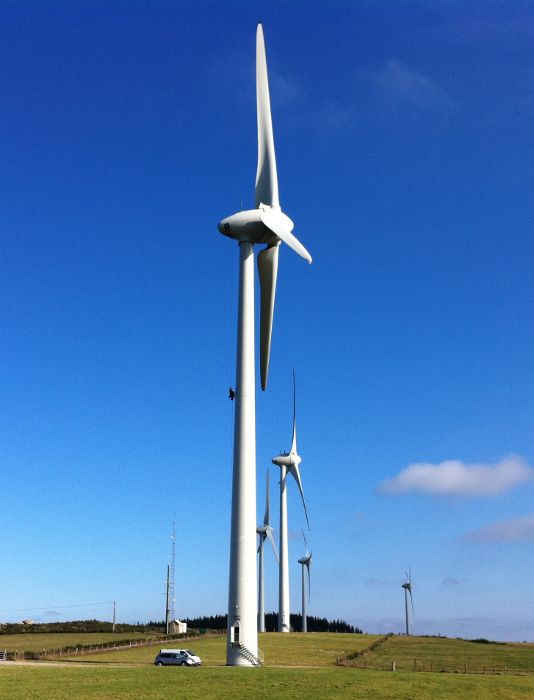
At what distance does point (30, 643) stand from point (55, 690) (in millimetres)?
79004

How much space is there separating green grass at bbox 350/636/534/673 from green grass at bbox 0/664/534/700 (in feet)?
72.1

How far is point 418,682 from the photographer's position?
49.6m

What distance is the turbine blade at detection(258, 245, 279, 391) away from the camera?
61.9 meters

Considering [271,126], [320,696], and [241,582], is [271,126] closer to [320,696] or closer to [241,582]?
[241,582]

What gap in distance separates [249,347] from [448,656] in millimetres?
59966

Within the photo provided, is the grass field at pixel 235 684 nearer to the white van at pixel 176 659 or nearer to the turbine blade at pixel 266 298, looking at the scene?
the white van at pixel 176 659

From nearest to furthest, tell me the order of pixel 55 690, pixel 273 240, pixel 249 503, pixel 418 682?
pixel 55 690 → pixel 418 682 → pixel 249 503 → pixel 273 240

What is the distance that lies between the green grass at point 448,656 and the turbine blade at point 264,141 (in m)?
45.2

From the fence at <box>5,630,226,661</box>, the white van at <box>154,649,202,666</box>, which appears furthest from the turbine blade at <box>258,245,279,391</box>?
the fence at <box>5,630,226,661</box>

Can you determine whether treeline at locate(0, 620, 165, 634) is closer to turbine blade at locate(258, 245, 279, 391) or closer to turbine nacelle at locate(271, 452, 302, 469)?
turbine nacelle at locate(271, 452, 302, 469)

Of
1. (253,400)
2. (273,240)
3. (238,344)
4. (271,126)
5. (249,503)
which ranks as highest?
(271,126)

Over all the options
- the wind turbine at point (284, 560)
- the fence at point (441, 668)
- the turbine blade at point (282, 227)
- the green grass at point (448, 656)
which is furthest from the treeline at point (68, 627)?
the turbine blade at point (282, 227)

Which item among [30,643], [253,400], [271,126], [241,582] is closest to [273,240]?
[271,126]

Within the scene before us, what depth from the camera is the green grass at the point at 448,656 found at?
76.8m
